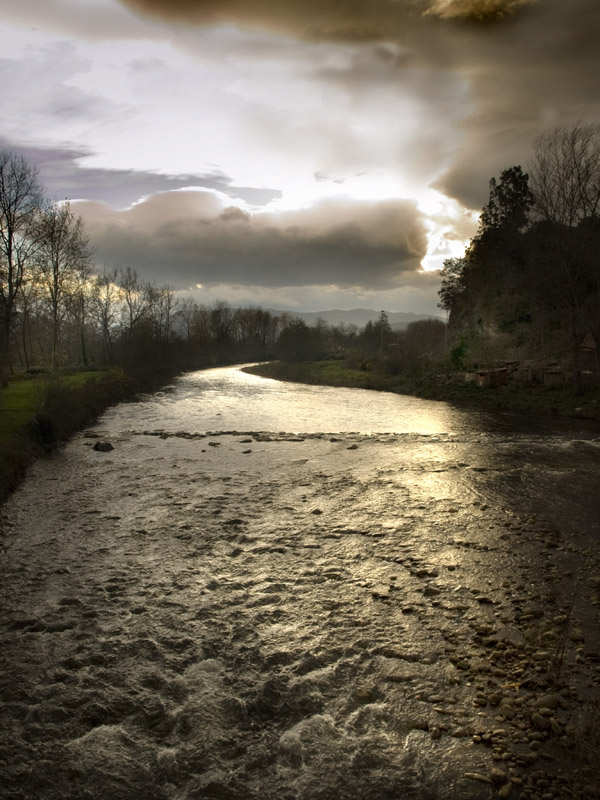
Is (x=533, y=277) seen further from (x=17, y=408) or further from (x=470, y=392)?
(x=17, y=408)

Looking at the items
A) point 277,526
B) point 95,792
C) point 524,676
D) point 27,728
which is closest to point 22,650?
point 27,728

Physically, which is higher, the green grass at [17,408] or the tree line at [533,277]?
the tree line at [533,277]

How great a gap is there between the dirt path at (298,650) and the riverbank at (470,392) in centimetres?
1521

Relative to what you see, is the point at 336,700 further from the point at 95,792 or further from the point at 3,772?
the point at 3,772

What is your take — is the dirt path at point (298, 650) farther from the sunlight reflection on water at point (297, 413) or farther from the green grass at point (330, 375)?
the green grass at point (330, 375)

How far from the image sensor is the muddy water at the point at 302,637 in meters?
4.71

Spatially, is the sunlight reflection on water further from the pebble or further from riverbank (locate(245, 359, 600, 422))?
the pebble

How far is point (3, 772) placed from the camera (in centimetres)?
474

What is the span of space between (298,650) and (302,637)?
281 mm

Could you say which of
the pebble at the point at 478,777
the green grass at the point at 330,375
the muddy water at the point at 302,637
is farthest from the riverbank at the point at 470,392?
the pebble at the point at 478,777

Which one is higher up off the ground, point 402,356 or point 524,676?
point 402,356

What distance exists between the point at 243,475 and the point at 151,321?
196 ft

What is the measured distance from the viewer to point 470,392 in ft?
108

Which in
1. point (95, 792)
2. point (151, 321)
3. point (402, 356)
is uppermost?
point (151, 321)
